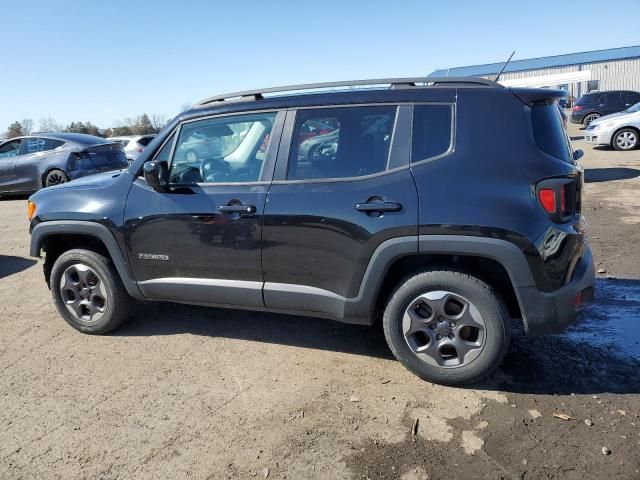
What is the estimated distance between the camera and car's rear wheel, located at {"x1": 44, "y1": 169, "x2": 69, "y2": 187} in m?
11.5

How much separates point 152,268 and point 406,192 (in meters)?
2.06

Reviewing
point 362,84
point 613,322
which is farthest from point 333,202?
point 613,322

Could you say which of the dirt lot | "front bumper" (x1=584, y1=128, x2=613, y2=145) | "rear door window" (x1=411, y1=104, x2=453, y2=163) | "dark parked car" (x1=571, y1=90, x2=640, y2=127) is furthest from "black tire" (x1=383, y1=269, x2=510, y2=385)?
"dark parked car" (x1=571, y1=90, x2=640, y2=127)

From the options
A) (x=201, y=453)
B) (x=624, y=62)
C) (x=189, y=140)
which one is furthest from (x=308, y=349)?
(x=624, y=62)

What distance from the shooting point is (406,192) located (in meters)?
3.13

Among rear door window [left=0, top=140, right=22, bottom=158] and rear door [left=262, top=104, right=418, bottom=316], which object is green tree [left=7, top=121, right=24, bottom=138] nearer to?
rear door window [left=0, top=140, right=22, bottom=158]

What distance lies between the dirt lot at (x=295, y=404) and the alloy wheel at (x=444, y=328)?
0.23m

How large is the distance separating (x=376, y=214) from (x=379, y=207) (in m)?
0.05

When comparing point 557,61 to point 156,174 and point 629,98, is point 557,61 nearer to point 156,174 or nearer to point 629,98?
point 629,98

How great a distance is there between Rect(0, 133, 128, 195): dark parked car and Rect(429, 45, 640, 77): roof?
195ft

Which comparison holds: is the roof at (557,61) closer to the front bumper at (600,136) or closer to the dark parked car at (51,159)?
the front bumper at (600,136)

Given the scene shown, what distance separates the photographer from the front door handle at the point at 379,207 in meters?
3.13

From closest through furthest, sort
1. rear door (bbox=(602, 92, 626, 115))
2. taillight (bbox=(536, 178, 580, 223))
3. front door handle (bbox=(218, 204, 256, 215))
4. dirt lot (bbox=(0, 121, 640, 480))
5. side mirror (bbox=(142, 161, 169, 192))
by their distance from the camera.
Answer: dirt lot (bbox=(0, 121, 640, 480)), taillight (bbox=(536, 178, 580, 223)), front door handle (bbox=(218, 204, 256, 215)), side mirror (bbox=(142, 161, 169, 192)), rear door (bbox=(602, 92, 626, 115))

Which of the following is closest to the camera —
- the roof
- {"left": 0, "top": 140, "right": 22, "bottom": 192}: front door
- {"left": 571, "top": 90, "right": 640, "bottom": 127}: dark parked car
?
{"left": 0, "top": 140, "right": 22, "bottom": 192}: front door
